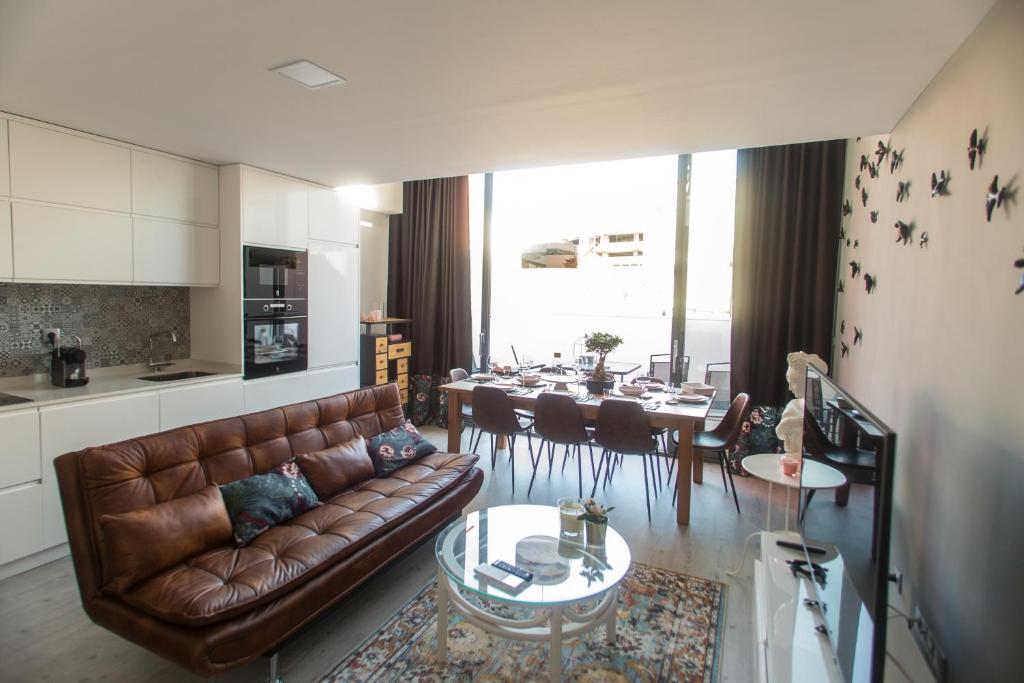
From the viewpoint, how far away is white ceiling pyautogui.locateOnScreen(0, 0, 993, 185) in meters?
1.86

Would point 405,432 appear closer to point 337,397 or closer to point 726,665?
point 337,397

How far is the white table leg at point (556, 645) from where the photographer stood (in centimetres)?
192

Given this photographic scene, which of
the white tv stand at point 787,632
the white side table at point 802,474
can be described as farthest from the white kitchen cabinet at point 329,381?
the white tv stand at point 787,632

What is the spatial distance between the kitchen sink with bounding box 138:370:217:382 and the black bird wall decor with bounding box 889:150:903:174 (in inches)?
181

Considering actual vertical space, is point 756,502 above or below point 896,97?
below

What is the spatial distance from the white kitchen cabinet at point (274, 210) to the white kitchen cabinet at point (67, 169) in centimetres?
77

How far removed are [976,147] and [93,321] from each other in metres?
4.90

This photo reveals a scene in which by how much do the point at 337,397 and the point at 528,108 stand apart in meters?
2.05

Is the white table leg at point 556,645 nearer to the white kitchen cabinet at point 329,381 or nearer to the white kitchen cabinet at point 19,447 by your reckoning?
the white kitchen cabinet at point 19,447

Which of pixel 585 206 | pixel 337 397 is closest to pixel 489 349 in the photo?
pixel 585 206

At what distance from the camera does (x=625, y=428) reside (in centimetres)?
364

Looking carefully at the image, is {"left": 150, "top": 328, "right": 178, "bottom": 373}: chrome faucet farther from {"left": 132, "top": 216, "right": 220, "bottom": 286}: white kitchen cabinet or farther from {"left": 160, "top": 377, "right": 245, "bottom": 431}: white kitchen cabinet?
{"left": 160, "top": 377, "right": 245, "bottom": 431}: white kitchen cabinet

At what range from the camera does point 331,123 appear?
3.10 metres

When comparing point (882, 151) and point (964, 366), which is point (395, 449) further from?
point (882, 151)
